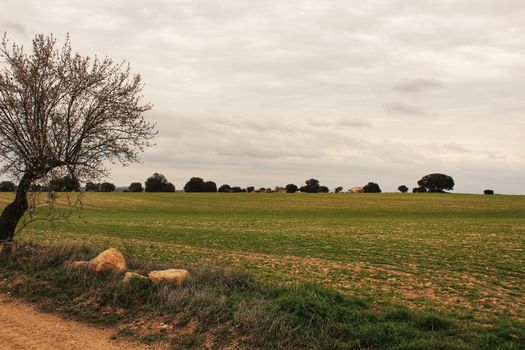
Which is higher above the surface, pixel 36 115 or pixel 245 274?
pixel 36 115

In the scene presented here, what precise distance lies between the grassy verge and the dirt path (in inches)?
17.5

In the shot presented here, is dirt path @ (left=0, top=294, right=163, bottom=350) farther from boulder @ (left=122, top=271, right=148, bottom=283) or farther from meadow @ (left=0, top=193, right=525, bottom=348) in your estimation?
meadow @ (left=0, top=193, right=525, bottom=348)

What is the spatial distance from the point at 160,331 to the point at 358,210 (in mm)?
79632

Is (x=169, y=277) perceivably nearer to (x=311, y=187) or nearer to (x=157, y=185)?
(x=157, y=185)

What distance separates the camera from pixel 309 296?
11141 millimetres

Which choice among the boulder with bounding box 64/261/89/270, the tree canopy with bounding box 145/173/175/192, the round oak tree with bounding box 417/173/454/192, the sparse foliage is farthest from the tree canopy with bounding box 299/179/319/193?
the boulder with bounding box 64/261/89/270

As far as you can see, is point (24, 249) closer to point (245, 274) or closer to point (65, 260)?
point (65, 260)

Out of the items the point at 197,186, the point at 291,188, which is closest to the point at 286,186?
the point at 291,188

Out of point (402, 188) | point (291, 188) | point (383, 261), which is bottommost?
point (383, 261)

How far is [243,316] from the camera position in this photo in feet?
33.4

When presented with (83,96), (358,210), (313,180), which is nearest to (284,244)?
(83,96)

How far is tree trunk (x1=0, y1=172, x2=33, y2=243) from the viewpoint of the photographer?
Result: 1920 cm

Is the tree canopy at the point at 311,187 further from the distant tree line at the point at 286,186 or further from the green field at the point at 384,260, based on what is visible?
the green field at the point at 384,260

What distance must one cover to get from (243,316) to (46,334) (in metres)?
4.74
